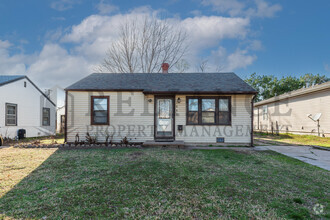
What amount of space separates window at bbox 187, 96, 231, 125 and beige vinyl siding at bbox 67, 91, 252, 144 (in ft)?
0.76

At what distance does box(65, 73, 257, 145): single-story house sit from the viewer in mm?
8125

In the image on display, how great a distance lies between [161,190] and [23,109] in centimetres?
1162

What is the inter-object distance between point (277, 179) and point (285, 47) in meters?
19.0

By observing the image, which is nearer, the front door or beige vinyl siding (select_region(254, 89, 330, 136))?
the front door

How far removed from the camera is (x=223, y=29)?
13.9 m

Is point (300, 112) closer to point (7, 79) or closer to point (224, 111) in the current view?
point (224, 111)

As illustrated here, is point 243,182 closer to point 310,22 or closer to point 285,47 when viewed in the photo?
point 310,22

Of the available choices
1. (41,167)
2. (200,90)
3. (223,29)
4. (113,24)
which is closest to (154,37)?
(113,24)

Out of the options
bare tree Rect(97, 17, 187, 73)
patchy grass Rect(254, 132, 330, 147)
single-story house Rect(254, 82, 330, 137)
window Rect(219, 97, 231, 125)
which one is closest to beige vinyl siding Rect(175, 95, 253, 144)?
window Rect(219, 97, 231, 125)

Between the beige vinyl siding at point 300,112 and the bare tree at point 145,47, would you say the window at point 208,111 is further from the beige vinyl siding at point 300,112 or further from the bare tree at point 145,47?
the bare tree at point 145,47

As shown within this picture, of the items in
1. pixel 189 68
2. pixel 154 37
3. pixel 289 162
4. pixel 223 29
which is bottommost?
pixel 289 162

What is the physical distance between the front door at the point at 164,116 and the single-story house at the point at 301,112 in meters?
8.85

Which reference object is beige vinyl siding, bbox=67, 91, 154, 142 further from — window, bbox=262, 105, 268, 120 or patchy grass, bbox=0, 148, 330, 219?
window, bbox=262, 105, 268, 120

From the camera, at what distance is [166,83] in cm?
905
